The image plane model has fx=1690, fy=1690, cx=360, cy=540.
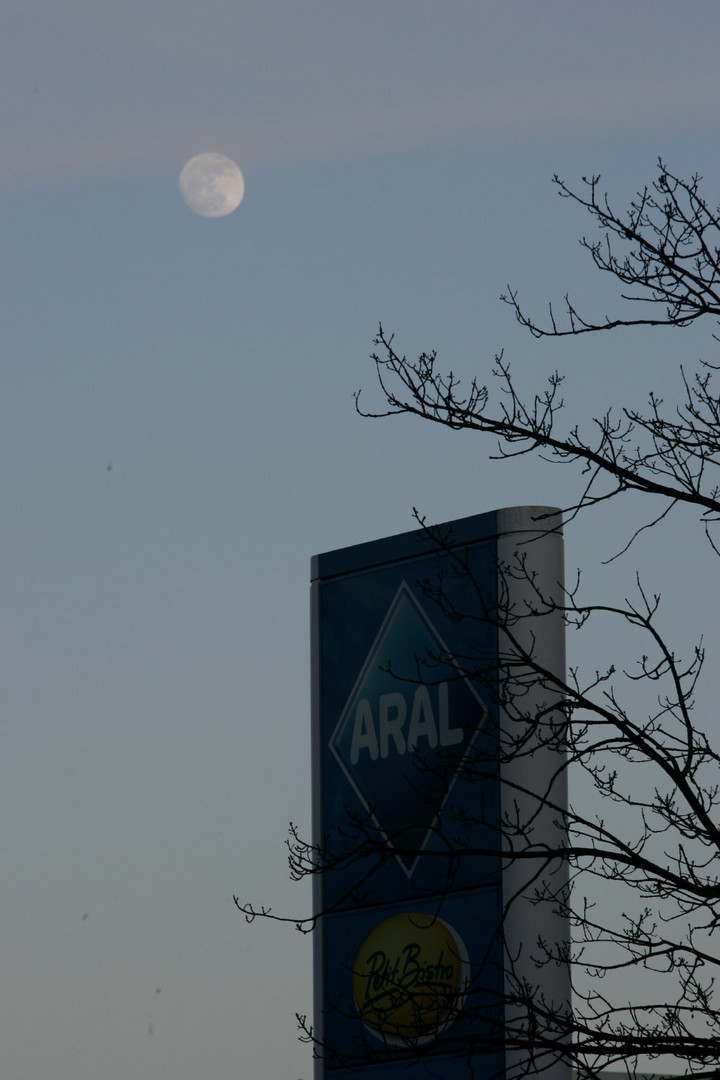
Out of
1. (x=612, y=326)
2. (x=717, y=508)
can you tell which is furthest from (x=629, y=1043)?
(x=612, y=326)

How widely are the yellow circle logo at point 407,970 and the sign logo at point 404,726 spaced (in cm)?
49

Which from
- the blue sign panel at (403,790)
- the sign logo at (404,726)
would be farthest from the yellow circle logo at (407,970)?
the sign logo at (404,726)

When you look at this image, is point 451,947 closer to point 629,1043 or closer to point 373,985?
point 373,985

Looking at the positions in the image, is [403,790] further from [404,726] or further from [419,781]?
[404,726]

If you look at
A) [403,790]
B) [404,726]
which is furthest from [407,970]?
[404,726]

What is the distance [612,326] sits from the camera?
28.7 feet

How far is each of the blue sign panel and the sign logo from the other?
0.01 metres

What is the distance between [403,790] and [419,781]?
0.58ft

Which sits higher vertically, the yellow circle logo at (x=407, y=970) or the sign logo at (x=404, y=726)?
the sign logo at (x=404, y=726)

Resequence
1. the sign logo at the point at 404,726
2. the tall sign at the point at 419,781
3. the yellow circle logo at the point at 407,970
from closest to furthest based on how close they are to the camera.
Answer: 1. the tall sign at the point at 419,781
2. the yellow circle logo at the point at 407,970
3. the sign logo at the point at 404,726

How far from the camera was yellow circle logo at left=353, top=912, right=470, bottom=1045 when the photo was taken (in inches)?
458

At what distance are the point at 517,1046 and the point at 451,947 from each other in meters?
3.75

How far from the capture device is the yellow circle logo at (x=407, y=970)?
11.6 meters

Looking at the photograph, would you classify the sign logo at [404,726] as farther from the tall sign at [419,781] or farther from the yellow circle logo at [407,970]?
the yellow circle logo at [407,970]
